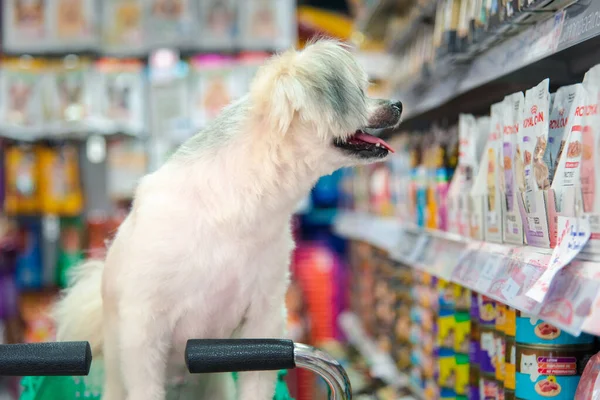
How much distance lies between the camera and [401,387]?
2.63 m

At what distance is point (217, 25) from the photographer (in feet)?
15.9

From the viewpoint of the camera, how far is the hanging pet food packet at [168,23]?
473cm

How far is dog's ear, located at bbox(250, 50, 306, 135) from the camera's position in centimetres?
147

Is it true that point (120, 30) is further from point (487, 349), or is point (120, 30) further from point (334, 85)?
point (487, 349)

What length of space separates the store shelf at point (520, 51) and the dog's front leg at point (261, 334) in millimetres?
738

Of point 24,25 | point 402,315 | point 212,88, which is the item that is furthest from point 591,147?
point 24,25

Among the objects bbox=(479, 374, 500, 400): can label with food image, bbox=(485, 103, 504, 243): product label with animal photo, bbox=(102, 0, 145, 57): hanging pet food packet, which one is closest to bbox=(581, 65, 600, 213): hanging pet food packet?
bbox=(485, 103, 504, 243): product label with animal photo

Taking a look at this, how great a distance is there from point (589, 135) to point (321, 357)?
1.98ft

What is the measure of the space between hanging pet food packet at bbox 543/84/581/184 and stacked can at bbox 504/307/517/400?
0.33m

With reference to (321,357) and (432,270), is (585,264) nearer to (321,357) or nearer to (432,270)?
(321,357)

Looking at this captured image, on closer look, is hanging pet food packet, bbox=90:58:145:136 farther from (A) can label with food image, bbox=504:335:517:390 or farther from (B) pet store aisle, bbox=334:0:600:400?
(A) can label with food image, bbox=504:335:517:390

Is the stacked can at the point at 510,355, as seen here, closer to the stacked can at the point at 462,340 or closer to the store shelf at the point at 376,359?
the stacked can at the point at 462,340

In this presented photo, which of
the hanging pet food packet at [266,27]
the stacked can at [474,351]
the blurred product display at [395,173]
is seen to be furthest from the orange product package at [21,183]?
the stacked can at [474,351]

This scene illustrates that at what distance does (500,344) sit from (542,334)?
0.28 meters
